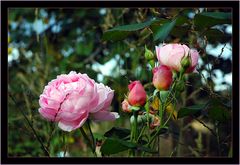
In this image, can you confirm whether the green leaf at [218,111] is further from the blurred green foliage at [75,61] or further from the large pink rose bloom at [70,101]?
the blurred green foliage at [75,61]

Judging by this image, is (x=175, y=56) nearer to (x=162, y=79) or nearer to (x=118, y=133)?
(x=162, y=79)

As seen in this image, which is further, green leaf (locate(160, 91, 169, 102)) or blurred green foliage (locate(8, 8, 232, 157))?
blurred green foliage (locate(8, 8, 232, 157))

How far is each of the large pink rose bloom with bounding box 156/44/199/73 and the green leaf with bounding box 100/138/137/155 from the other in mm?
145

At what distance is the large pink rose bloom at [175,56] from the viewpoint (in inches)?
31.6

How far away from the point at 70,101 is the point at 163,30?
→ 0.19 metres

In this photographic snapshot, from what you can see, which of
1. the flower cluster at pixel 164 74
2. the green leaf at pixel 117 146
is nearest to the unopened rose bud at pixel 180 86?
the flower cluster at pixel 164 74

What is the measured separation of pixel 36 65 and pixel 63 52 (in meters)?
0.43

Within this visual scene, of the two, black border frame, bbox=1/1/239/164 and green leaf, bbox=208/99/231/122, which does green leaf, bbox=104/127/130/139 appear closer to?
black border frame, bbox=1/1/239/164

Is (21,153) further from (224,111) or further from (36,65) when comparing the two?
(224,111)

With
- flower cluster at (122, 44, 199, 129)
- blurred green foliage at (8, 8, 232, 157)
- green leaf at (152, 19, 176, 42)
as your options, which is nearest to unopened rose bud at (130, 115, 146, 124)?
flower cluster at (122, 44, 199, 129)

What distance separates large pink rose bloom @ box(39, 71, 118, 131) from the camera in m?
0.81

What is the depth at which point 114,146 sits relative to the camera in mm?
771
